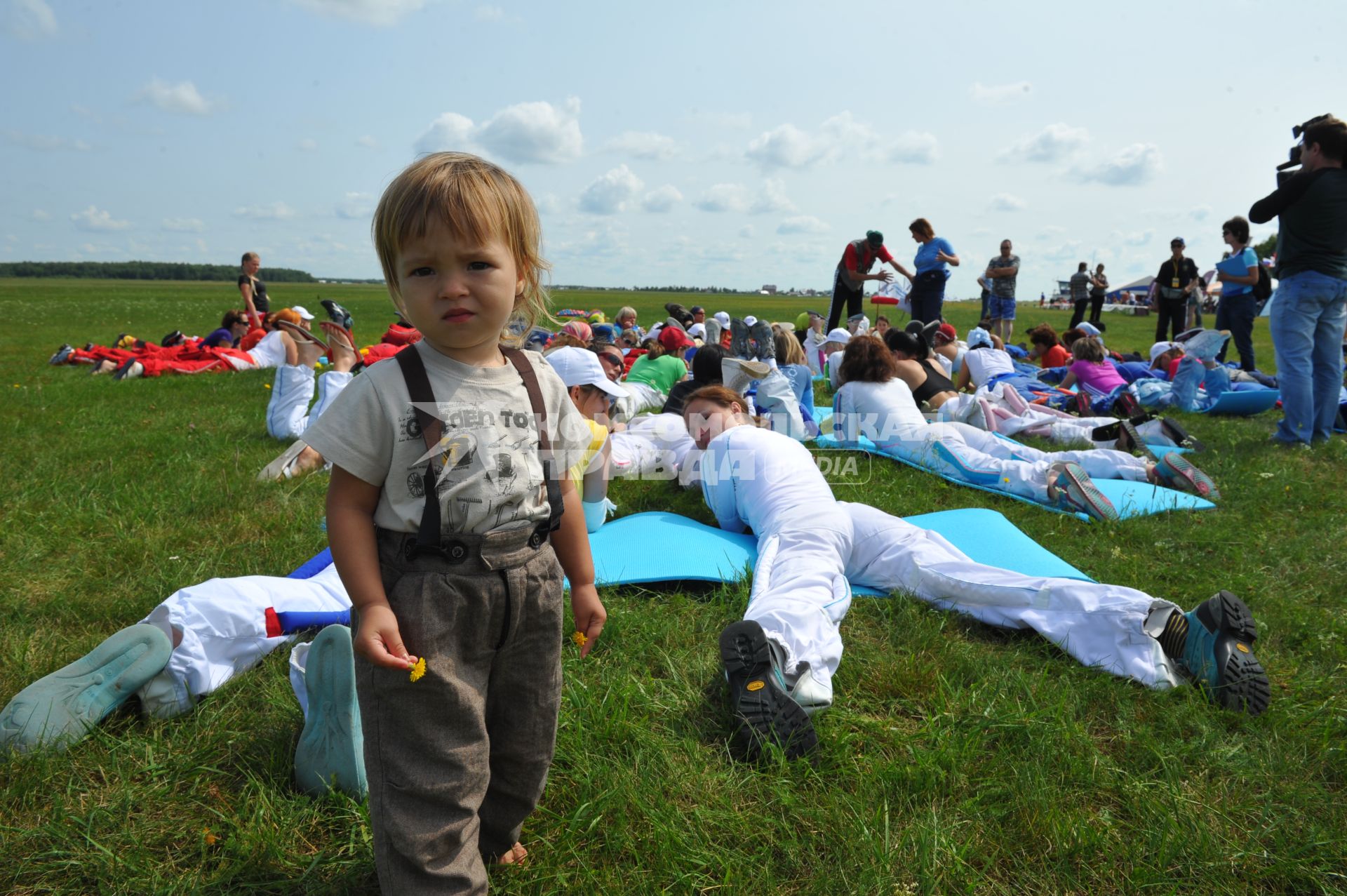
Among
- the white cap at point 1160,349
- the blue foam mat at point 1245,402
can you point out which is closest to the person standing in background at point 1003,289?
the white cap at point 1160,349

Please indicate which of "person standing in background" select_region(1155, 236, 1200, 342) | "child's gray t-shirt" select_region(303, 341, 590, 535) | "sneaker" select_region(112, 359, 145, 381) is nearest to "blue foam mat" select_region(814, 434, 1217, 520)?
"child's gray t-shirt" select_region(303, 341, 590, 535)

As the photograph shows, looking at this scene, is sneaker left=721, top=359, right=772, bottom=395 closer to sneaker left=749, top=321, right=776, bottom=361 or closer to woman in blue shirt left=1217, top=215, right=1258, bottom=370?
sneaker left=749, top=321, right=776, bottom=361

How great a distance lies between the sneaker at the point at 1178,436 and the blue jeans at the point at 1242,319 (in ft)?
15.4

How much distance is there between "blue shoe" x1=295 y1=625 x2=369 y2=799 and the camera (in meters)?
2.11

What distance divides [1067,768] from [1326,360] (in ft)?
20.8

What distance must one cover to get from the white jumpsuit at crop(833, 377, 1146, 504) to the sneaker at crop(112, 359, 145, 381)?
9.93 m

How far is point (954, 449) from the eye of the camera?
5.67 m

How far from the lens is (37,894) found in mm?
1812

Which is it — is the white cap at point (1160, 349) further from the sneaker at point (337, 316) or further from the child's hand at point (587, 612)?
the child's hand at point (587, 612)

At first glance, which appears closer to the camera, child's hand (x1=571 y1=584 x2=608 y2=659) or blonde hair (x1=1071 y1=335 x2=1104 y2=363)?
child's hand (x1=571 y1=584 x2=608 y2=659)

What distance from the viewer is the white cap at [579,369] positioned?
441cm

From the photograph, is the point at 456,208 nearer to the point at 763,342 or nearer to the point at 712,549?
the point at 712,549

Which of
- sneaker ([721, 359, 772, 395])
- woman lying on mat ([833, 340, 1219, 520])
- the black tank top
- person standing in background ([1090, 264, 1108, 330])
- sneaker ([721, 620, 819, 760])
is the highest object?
person standing in background ([1090, 264, 1108, 330])

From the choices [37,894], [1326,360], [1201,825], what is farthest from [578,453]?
[1326,360]
